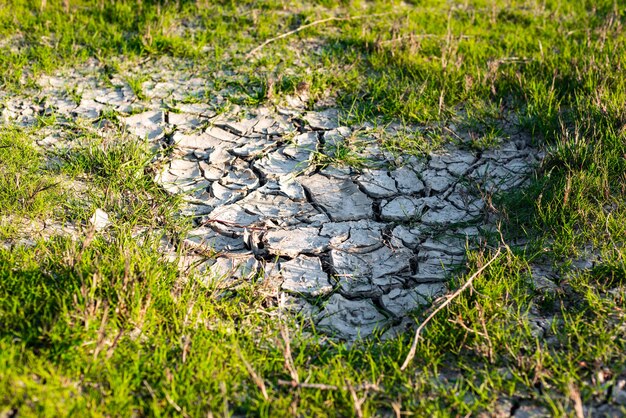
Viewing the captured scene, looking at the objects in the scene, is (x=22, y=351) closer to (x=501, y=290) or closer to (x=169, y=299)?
(x=169, y=299)

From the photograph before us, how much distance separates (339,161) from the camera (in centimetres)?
421

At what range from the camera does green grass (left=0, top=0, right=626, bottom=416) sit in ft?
8.50

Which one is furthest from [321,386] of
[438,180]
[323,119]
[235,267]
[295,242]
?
[323,119]

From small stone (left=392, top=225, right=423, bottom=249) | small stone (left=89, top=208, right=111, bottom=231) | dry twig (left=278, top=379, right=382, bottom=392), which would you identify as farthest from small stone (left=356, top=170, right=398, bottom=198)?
dry twig (left=278, top=379, right=382, bottom=392)

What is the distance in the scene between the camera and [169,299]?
293cm

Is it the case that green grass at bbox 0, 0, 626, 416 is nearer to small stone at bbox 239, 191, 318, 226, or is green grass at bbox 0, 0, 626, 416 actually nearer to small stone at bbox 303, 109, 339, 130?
small stone at bbox 303, 109, 339, 130

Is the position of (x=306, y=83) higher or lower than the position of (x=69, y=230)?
higher

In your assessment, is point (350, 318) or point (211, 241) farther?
point (211, 241)

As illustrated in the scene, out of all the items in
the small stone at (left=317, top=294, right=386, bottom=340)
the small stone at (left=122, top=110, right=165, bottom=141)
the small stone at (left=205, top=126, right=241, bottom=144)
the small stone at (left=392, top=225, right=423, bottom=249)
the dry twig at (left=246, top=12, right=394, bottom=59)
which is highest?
the dry twig at (left=246, top=12, right=394, bottom=59)

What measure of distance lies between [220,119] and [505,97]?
197cm

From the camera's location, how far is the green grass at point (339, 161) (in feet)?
8.50

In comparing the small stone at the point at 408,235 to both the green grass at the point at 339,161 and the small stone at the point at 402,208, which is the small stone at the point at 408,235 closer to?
the small stone at the point at 402,208

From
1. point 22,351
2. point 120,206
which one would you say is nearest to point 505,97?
point 120,206

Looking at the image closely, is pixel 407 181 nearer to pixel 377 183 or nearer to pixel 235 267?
pixel 377 183
